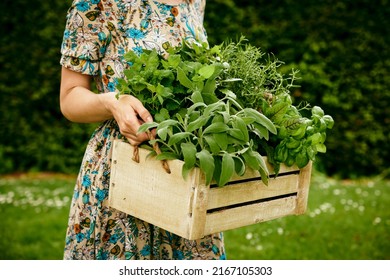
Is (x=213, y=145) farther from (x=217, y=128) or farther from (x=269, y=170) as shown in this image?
(x=269, y=170)

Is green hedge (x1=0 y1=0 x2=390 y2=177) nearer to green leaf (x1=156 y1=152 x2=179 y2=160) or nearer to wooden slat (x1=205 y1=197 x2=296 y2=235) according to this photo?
wooden slat (x1=205 y1=197 x2=296 y2=235)

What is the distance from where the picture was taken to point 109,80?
5.75ft

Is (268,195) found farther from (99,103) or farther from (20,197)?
(20,197)

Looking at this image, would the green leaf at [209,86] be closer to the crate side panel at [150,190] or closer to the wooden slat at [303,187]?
the crate side panel at [150,190]

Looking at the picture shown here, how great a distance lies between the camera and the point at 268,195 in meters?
1.59

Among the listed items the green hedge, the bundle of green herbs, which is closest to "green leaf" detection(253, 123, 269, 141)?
the bundle of green herbs

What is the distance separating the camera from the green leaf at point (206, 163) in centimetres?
130

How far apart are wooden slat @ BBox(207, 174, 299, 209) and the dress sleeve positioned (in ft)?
2.20

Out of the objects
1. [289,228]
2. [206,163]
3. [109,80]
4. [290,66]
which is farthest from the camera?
[290,66]

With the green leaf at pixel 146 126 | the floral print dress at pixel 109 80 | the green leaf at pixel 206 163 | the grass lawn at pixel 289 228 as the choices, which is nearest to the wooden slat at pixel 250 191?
the green leaf at pixel 206 163

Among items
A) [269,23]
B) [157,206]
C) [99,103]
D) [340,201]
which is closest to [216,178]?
[157,206]

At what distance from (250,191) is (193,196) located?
0.24 metres

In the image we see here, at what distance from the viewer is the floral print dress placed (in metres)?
1.72

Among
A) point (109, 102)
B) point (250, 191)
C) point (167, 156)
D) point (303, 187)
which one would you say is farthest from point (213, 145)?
point (303, 187)
